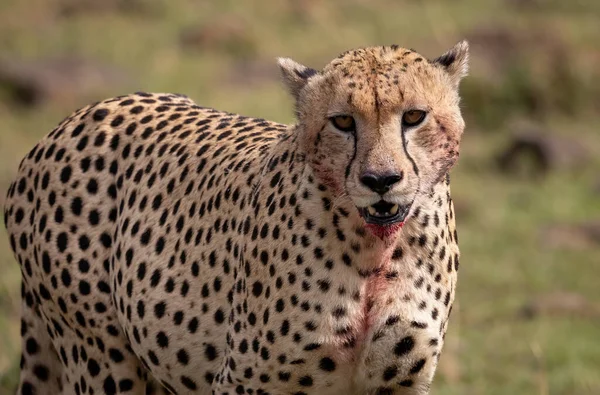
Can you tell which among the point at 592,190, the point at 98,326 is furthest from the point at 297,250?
the point at 592,190

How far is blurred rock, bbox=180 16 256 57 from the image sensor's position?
13016mm

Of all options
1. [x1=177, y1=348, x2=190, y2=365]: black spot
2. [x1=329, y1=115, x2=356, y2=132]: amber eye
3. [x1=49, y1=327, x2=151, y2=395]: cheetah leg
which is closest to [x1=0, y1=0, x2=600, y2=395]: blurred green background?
[x1=49, y1=327, x2=151, y2=395]: cheetah leg

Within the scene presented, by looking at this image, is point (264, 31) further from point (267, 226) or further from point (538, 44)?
point (267, 226)

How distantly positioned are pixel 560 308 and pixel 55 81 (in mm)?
5534

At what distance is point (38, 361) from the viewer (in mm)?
4594

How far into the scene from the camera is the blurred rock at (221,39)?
42.7 ft

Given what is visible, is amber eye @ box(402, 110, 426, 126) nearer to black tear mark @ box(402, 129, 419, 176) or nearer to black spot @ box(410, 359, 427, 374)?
black tear mark @ box(402, 129, 419, 176)

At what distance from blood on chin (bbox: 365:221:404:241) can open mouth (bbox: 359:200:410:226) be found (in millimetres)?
111

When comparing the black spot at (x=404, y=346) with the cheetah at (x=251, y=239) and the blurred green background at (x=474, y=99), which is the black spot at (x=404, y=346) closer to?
the cheetah at (x=251, y=239)

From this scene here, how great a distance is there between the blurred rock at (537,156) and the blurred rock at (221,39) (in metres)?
3.65

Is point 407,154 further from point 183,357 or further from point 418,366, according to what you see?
point 183,357

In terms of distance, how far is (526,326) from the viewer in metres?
7.19

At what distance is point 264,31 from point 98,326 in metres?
9.68

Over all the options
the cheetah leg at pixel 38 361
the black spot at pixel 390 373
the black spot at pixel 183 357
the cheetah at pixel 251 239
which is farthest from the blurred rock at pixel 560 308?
the black spot at pixel 390 373
